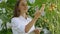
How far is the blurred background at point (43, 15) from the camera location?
2.26 m

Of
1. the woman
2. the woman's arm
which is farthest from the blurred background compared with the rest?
the woman's arm

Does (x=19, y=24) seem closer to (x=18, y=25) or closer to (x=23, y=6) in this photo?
(x=18, y=25)

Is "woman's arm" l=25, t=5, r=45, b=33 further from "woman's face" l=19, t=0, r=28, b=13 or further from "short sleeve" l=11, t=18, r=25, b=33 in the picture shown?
"woman's face" l=19, t=0, r=28, b=13

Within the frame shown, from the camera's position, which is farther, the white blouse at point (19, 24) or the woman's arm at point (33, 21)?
the white blouse at point (19, 24)

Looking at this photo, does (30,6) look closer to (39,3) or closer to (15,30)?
(39,3)

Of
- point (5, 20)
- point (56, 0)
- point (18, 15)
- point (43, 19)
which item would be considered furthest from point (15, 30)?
point (56, 0)

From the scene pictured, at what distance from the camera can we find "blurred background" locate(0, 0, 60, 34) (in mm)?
2264

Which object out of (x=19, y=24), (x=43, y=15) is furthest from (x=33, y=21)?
(x=43, y=15)

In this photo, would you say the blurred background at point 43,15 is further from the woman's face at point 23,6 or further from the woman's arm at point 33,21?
the woman's arm at point 33,21

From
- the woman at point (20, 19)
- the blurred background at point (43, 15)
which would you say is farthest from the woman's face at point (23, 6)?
the blurred background at point (43, 15)

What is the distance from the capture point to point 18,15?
188cm

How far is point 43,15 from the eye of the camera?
7.75 ft

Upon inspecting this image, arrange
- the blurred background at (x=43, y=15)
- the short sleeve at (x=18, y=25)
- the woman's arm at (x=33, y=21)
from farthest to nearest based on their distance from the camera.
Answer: the blurred background at (x=43, y=15)
the short sleeve at (x=18, y=25)
the woman's arm at (x=33, y=21)

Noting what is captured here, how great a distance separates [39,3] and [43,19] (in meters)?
0.21
